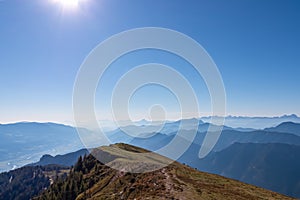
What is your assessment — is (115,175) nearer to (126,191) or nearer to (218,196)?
Answer: (126,191)

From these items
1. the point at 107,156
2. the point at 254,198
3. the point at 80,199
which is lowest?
the point at 80,199

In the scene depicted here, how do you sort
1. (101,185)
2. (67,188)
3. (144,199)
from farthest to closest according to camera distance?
(67,188), (101,185), (144,199)

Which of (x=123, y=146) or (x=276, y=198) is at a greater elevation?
(x=123, y=146)

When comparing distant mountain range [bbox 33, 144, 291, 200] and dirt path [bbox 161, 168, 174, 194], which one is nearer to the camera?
distant mountain range [bbox 33, 144, 291, 200]

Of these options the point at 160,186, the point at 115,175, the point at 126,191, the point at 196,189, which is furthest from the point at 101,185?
the point at 196,189

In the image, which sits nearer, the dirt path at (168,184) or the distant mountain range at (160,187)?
the distant mountain range at (160,187)

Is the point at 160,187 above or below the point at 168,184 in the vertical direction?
below

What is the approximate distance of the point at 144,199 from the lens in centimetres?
4141

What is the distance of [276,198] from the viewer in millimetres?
53438

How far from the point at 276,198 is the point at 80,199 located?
48.8m

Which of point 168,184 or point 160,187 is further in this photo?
point 168,184

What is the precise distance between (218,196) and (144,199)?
46.4 feet

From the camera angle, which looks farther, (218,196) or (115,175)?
(115,175)

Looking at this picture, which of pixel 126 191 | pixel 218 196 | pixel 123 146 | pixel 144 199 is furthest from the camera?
pixel 123 146
